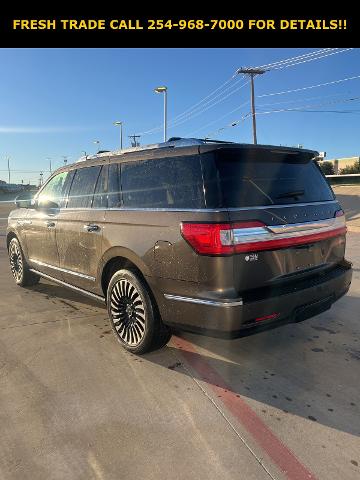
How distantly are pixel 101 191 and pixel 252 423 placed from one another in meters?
2.62

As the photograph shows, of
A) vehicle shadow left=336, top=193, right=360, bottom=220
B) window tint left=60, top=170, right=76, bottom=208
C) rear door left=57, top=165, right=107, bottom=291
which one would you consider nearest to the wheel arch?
rear door left=57, top=165, right=107, bottom=291

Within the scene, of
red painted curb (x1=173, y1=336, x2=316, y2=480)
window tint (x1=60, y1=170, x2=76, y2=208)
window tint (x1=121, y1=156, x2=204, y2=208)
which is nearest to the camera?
red painted curb (x1=173, y1=336, x2=316, y2=480)

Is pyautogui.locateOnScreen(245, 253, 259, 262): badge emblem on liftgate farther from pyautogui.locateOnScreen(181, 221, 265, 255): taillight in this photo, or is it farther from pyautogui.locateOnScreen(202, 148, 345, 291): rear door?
pyautogui.locateOnScreen(181, 221, 265, 255): taillight

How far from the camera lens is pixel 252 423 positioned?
105 inches

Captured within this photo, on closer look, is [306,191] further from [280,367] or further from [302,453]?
[302,453]

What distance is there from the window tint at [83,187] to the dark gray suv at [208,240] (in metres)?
0.03

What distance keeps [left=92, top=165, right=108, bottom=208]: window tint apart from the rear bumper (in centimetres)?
139

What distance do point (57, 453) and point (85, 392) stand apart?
678 mm

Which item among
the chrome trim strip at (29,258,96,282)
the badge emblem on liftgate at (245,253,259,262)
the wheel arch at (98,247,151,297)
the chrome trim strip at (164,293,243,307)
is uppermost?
the badge emblem on liftgate at (245,253,259,262)

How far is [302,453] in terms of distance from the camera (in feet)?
7.78

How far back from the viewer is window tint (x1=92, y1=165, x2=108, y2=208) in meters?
4.09

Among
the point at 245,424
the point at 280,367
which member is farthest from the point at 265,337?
the point at 245,424

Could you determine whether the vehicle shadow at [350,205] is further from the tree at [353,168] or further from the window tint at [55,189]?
the tree at [353,168]

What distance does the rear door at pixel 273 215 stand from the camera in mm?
2900
